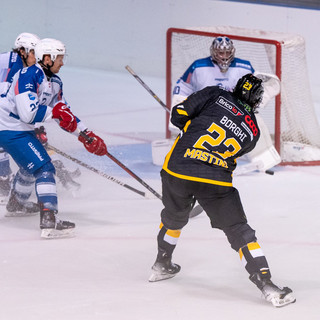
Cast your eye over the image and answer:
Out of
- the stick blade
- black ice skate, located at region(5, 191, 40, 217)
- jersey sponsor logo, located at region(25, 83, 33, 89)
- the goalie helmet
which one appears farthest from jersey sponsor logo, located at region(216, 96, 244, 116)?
the goalie helmet

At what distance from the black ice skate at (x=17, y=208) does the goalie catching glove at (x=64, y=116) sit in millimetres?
629

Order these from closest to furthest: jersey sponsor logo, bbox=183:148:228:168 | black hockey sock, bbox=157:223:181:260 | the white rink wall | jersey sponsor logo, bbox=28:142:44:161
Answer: jersey sponsor logo, bbox=183:148:228:168 → black hockey sock, bbox=157:223:181:260 → jersey sponsor logo, bbox=28:142:44:161 → the white rink wall

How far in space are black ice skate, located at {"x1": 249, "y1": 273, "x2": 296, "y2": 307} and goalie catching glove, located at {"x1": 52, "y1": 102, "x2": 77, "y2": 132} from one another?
1.35 metres

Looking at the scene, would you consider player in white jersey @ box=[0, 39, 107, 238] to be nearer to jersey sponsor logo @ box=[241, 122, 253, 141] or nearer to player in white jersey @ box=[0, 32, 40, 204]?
player in white jersey @ box=[0, 32, 40, 204]

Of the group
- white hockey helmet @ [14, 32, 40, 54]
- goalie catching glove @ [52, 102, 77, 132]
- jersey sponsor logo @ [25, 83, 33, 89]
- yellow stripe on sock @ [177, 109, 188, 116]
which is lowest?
goalie catching glove @ [52, 102, 77, 132]

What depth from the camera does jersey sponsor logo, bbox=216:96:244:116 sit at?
133 inches

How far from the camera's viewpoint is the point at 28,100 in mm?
4219

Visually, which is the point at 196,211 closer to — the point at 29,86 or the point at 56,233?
the point at 56,233

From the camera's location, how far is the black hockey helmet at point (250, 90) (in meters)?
3.39

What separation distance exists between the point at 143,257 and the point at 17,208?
1023 mm

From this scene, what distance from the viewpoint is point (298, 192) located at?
523cm

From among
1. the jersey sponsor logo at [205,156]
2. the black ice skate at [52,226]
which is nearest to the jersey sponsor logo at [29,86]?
the black ice skate at [52,226]

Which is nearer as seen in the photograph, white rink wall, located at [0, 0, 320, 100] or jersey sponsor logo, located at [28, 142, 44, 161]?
jersey sponsor logo, located at [28, 142, 44, 161]

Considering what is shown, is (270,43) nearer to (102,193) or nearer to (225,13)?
(102,193)
